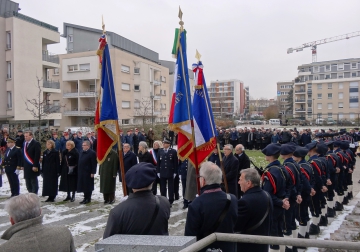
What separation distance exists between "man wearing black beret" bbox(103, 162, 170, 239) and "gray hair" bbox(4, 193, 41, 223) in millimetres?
763

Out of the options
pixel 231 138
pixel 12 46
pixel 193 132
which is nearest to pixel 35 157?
pixel 193 132

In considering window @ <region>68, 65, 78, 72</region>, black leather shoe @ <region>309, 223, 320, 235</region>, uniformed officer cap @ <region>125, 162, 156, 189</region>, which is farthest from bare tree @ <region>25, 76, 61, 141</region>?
uniformed officer cap @ <region>125, 162, 156, 189</region>

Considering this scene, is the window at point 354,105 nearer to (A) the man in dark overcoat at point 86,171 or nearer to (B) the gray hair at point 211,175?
(A) the man in dark overcoat at point 86,171

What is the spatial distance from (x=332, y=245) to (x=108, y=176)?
7.90 m

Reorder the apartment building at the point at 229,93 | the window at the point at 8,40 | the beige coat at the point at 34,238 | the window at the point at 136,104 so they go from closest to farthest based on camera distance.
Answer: the beige coat at the point at 34,238
the window at the point at 8,40
the window at the point at 136,104
the apartment building at the point at 229,93

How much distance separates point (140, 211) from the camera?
10.4 feet

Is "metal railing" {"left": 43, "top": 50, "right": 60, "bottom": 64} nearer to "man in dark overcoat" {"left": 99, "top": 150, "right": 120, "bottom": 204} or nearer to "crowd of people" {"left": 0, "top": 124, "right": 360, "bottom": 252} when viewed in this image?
"crowd of people" {"left": 0, "top": 124, "right": 360, "bottom": 252}

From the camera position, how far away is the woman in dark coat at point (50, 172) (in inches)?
394

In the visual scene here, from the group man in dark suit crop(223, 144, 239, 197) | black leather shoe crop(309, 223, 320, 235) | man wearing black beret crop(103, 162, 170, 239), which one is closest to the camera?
man wearing black beret crop(103, 162, 170, 239)

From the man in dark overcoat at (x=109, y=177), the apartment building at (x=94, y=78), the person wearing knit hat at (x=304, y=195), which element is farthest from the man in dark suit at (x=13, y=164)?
the apartment building at (x=94, y=78)

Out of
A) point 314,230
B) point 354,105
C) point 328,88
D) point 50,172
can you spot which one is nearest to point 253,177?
point 314,230

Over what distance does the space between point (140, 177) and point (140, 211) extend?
1.08 ft

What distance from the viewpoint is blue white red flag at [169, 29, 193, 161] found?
Result: 676cm

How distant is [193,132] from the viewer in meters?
6.53
